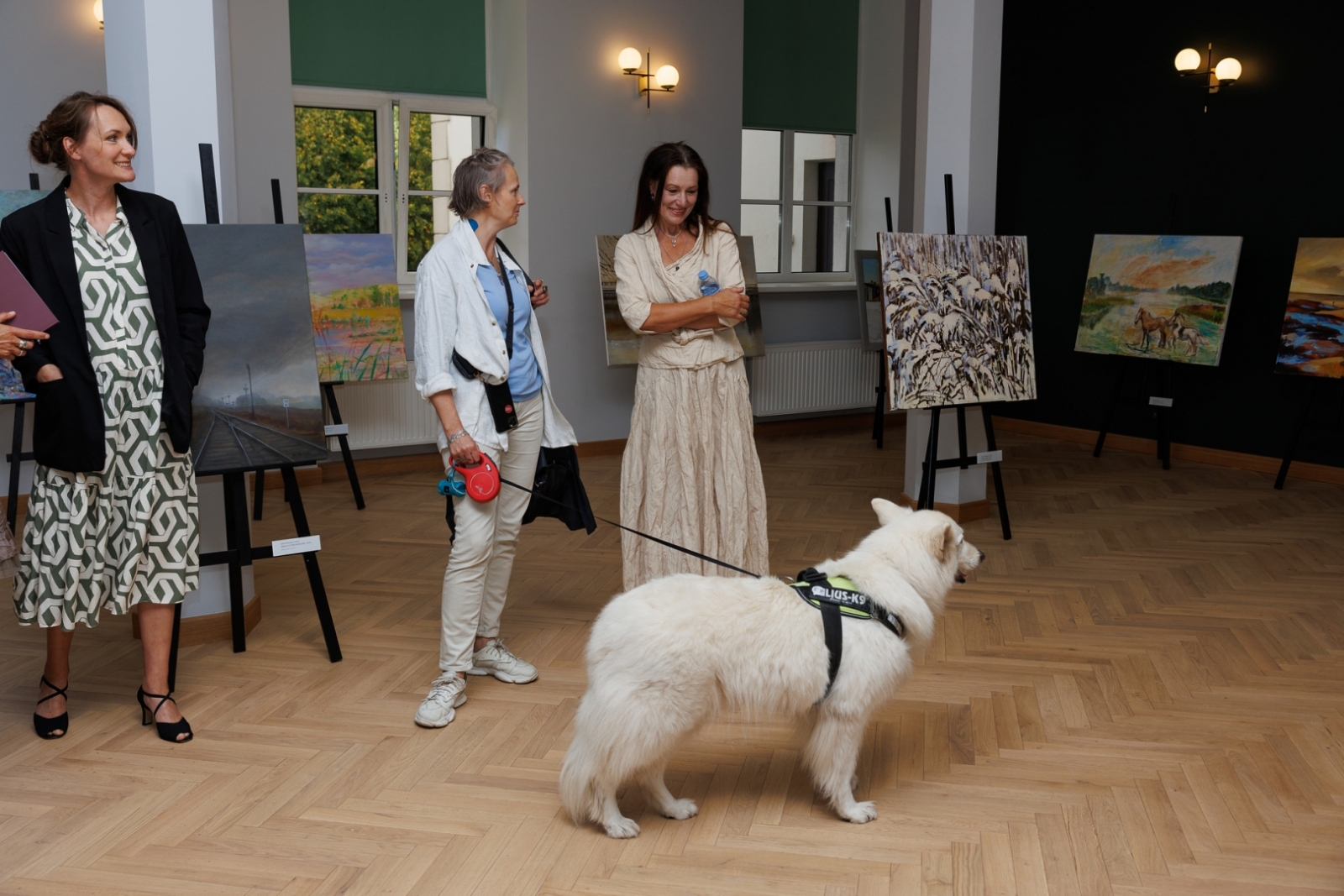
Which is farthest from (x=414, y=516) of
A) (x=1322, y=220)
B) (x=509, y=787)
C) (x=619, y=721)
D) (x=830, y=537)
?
(x=1322, y=220)

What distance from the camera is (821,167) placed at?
9734mm

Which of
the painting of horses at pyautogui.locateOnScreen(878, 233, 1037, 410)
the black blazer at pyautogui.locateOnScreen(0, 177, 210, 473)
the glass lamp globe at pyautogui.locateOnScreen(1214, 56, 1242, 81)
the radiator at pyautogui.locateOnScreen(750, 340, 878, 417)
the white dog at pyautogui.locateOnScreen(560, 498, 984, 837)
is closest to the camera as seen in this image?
the white dog at pyautogui.locateOnScreen(560, 498, 984, 837)

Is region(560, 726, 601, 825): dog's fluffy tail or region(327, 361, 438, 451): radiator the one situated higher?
region(327, 361, 438, 451): radiator

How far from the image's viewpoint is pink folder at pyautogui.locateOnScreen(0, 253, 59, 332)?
2.89m

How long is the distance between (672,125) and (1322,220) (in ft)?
14.4

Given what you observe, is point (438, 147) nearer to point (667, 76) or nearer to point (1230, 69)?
point (667, 76)

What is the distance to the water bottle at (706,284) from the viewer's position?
13.0 feet

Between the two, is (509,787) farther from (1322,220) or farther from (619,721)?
(1322,220)

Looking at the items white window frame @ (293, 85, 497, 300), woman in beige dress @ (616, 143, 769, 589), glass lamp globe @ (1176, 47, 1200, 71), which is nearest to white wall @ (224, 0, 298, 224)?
white window frame @ (293, 85, 497, 300)

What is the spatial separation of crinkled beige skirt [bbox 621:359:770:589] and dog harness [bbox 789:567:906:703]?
1298 millimetres

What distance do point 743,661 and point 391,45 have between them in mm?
6034

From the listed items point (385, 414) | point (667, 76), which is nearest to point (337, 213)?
point (385, 414)

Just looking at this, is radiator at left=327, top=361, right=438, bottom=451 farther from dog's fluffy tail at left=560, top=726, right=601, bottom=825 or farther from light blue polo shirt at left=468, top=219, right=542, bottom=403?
dog's fluffy tail at left=560, top=726, right=601, bottom=825

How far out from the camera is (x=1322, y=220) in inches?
287
